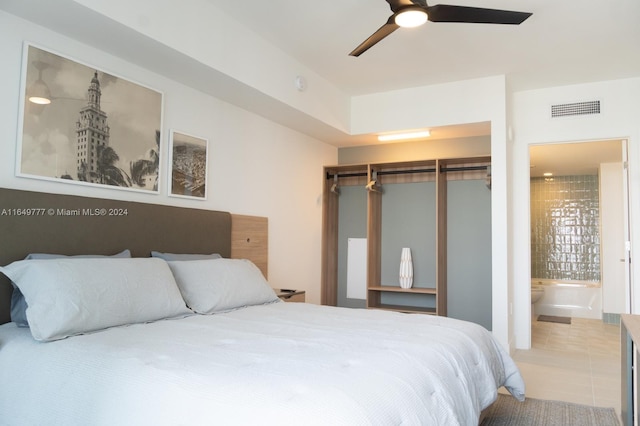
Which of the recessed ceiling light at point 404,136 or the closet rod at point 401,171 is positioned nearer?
the recessed ceiling light at point 404,136

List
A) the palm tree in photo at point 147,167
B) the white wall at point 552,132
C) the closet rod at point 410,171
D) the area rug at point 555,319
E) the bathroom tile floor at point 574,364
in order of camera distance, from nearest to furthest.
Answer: the palm tree in photo at point 147,167, the bathroom tile floor at point 574,364, the white wall at point 552,132, the closet rod at point 410,171, the area rug at point 555,319

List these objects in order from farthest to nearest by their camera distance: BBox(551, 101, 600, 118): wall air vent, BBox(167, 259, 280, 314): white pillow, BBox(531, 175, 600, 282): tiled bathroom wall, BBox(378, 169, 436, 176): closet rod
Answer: BBox(531, 175, 600, 282): tiled bathroom wall, BBox(378, 169, 436, 176): closet rod, BBox(551, 101, 600, 118): wall air vent, BBox(167, 259, 280, 314): white pillow

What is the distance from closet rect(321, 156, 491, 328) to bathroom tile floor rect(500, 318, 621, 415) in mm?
762

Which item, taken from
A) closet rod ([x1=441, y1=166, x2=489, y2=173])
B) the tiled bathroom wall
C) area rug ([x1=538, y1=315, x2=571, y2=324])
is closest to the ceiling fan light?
closet rod ([x1=441, y1=166, x2=489, y2=173])

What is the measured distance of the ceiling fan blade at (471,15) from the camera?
100 inches

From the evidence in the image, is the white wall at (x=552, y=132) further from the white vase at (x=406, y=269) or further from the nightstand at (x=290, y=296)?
the nightstand at (x=290, y=296)

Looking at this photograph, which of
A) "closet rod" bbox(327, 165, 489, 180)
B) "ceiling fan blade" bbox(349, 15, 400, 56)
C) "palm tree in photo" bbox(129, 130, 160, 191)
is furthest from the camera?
"closet rod" bbox(327, 165, 489, 180)

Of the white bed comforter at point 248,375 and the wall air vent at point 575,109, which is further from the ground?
the wall air vent at point 575,109

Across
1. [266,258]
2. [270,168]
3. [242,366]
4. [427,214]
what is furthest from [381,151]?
[242,366]

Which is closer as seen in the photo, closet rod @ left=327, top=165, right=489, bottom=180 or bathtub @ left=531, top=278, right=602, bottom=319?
closet rod @ left=327, top=165, right=489, bottom=180

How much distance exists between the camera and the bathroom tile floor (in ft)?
10.9

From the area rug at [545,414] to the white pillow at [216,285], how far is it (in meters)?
1.64

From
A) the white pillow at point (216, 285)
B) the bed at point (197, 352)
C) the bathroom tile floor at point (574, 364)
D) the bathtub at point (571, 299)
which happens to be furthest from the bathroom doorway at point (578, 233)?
the bed at point (197, 352)

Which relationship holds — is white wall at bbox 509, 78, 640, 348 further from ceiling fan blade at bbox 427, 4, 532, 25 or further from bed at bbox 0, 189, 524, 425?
ceiling fan blade at bbox 427, 4, 532, 25
